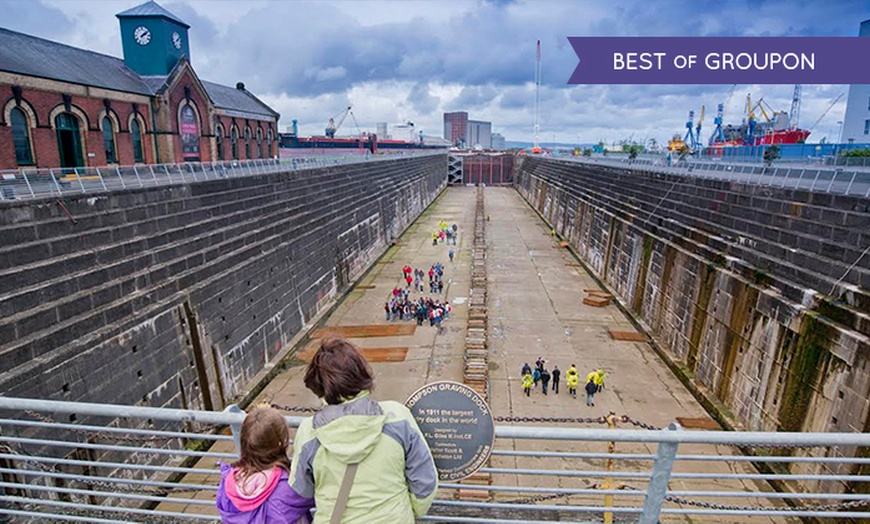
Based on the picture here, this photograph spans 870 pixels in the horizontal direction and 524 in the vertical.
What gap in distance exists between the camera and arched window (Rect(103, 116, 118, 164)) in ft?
106

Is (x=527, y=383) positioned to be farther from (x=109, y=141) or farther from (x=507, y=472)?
(x=109, y=141)

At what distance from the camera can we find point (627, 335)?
22969 millimetres

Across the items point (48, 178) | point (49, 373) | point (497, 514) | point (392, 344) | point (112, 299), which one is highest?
point (48, 178)

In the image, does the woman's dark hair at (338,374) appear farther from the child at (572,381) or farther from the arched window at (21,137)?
the arched window at (21,137)

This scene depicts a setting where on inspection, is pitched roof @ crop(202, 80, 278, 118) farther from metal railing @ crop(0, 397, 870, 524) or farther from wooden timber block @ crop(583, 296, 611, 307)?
metal railing @ crop(0, 397, 870, 524)

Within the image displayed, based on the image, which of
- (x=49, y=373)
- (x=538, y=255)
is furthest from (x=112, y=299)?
(x=538, y=255)

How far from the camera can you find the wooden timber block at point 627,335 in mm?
22594

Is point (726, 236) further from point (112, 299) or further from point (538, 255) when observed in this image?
point (538, 255)

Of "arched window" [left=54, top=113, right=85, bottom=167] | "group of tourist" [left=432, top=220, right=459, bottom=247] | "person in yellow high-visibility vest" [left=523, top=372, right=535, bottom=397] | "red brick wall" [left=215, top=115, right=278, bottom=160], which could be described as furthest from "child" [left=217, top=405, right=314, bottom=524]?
"red brick wall" [left=215, top=115, right=278, bottom=160]

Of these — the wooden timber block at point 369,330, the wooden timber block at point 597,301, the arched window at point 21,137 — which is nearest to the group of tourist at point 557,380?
the wooden timber block at point 369,330

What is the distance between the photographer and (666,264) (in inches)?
854

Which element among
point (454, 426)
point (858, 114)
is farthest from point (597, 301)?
point (858, 114)

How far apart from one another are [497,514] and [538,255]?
1286 inches

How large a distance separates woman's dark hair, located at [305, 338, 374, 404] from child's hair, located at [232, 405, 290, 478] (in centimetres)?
41
